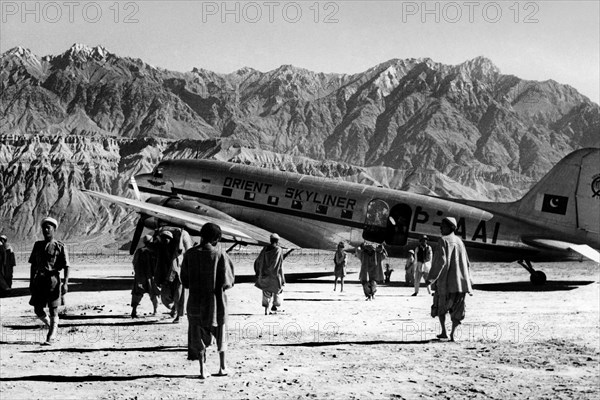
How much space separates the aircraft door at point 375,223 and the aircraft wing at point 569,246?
565 centimetres

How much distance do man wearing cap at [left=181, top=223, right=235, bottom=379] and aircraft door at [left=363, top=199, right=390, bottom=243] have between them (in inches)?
A: 715

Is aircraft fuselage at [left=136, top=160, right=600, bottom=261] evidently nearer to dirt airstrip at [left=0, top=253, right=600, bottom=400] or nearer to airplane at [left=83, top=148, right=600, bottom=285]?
airplane at [left=83, top=148, right=600, bottom=285]

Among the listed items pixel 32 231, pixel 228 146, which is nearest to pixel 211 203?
pixel 32 231

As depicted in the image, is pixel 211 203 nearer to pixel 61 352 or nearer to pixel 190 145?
pixel 61 352

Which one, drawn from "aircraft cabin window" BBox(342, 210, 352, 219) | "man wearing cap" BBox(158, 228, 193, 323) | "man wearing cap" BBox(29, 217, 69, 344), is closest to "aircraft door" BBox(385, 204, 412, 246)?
"aircraft cabin window" BBox(342, 210, 352, 219)

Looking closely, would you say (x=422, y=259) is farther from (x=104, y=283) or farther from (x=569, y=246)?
(x=104, y=283)

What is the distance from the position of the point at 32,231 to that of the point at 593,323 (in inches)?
5361

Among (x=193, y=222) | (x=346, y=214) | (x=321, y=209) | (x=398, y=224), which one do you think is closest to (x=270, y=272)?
(x=193, y=222)

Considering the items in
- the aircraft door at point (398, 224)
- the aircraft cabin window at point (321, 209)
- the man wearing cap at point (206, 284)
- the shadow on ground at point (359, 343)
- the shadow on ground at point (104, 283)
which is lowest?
the shadow on ground at point (359, 343)

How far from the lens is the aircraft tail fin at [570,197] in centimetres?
2588

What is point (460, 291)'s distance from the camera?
13750mm

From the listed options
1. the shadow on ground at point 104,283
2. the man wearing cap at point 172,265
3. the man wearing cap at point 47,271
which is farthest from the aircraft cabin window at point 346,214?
the man wearing cap at point 47,271

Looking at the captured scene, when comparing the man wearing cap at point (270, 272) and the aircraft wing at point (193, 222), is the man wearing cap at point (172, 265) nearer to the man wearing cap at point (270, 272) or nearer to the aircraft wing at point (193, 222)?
the man wearing cap at point (270, 272)

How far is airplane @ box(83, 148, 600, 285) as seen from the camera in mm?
26109
